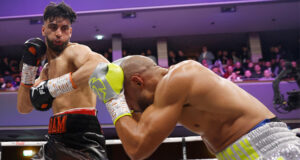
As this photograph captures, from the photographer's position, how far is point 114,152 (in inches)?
324

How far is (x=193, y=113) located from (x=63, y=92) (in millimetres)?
1035

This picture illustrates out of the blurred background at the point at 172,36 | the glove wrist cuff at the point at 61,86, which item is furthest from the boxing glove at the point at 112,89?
the blurred background at the point at 172,36

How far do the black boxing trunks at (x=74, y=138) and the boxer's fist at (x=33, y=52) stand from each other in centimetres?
46

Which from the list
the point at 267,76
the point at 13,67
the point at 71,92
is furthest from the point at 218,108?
the point at 13,67

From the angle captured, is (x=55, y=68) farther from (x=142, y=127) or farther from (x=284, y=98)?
(x=284, y=98)

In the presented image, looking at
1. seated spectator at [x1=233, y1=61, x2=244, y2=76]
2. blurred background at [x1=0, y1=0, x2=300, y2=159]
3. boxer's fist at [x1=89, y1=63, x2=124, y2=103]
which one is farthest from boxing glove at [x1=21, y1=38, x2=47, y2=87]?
seated spectator at [x1=233, y1=61, x2=244, y2=76]

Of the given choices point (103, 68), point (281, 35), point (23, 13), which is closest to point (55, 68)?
point (103, 68)

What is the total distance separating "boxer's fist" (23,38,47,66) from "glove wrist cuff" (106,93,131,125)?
44.3 inches

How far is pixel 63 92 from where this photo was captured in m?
1.94

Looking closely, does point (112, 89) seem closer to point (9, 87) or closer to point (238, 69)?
point (238, 69)

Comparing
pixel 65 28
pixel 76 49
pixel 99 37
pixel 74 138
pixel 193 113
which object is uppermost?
pixel 65 28

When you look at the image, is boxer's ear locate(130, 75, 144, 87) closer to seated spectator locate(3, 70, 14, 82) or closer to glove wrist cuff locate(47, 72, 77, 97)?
glove wrist cuff locate(47, 72, 77, 97)

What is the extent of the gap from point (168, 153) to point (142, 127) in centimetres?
725

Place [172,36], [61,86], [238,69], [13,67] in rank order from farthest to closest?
[172,36] < [13,67] < [238,69] < [61,86]
